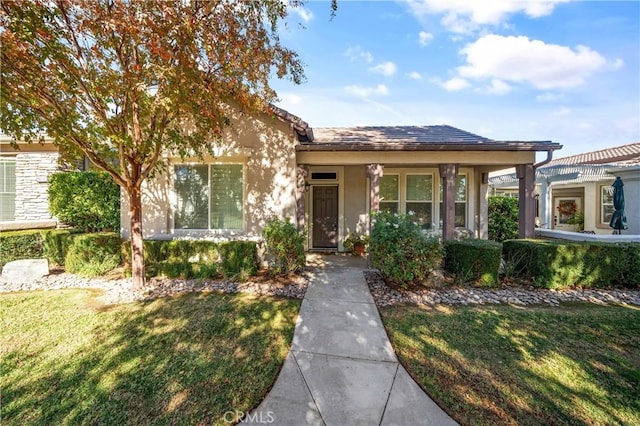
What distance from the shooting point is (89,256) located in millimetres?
6742

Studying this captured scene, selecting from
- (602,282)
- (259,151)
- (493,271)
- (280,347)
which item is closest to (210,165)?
(259,151)

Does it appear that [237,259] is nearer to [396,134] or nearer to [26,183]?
[396,134]

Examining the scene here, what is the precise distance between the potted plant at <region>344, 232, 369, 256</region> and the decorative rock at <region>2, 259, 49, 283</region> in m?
8.26

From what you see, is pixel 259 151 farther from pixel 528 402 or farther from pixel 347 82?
pixel 528 402

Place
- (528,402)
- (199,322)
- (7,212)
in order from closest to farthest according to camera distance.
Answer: (528,402) → (199,322) → (7,212)

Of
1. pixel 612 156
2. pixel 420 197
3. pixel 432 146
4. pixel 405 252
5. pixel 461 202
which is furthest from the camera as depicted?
pixel 612 156

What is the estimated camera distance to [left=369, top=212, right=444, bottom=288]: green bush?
5.41 metres

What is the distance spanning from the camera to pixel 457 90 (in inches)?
451

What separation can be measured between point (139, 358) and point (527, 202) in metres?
9.34

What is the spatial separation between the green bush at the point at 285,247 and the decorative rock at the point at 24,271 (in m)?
5.73

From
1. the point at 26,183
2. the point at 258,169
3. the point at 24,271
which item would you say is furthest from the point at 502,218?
the point at 26,183

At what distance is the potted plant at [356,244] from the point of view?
885 cm

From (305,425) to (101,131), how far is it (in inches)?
231

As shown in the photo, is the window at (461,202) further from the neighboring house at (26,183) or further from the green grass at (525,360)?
the neighboring house at (26,183)
